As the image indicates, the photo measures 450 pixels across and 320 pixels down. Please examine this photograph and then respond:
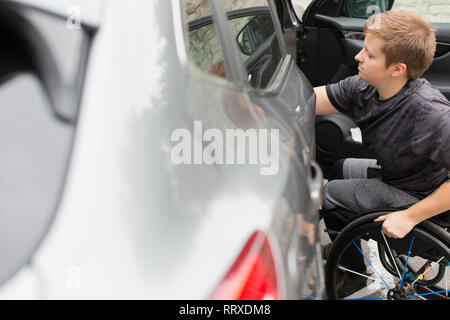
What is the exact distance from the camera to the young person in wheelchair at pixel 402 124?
161cm

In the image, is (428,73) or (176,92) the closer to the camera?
(176,92)

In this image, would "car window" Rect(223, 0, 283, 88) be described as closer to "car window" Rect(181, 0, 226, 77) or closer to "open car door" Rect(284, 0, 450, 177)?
"car window" Rect(181, 0, 226, 77)

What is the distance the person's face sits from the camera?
1.72 m

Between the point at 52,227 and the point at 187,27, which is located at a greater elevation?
the point at 187,27

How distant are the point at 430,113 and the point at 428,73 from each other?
1734 mm

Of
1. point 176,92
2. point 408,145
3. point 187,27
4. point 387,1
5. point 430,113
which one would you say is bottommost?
point 408,145

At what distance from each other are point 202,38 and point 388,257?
4.32 feet

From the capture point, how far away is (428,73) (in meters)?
3.11

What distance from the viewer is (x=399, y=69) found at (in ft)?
5.57

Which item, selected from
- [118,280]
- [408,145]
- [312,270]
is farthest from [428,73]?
[118,280]

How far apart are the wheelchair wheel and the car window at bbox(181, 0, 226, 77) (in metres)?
0.96
